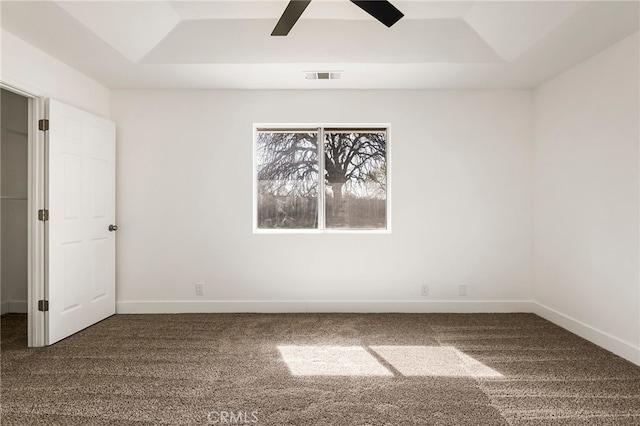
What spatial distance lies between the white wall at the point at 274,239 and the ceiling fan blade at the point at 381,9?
1.53m

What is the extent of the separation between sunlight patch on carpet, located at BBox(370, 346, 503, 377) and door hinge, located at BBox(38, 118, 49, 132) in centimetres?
331

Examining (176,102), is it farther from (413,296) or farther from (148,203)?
(413,296)

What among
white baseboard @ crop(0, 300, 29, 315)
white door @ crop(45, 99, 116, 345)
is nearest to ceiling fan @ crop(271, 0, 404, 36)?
white door @ crop(45, 99, 116, 345)

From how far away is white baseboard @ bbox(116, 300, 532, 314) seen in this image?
379 centimetres

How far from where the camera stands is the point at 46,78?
9.62 ft

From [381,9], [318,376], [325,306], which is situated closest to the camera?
[381,9]

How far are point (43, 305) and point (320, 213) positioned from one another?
2684mm

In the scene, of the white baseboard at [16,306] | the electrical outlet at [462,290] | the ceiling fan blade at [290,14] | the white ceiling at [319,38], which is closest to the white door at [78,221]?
the white ceiling at [319,38]

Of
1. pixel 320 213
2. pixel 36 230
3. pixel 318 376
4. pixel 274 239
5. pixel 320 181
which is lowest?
pixel 318 376

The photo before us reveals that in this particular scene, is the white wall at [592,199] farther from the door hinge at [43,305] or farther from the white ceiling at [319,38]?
the door hinge at [43,305]

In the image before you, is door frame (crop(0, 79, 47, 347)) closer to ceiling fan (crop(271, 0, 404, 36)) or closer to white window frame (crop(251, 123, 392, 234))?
white window frame (crop(251, 123, 392, 234))

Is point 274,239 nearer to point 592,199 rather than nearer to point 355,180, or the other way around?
point 355,180

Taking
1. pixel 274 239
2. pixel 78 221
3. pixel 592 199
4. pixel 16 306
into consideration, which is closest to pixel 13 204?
pixel 16 306

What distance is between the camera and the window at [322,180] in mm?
3959
